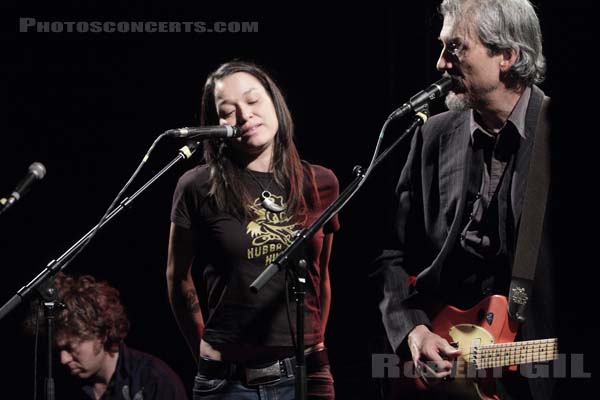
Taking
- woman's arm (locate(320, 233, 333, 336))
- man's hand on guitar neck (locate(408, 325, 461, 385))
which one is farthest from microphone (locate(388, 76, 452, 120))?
woman's arm (locate(320, 233, 333, 336))

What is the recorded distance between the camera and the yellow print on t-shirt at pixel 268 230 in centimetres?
312

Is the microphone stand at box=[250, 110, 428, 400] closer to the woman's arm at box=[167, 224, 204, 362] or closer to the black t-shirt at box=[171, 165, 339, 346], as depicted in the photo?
the black t-shirt at box=[171, 165, 339, 346]

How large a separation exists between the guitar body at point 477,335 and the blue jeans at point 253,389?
0.51 metres

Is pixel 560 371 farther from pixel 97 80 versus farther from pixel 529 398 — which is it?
pixel 97 80

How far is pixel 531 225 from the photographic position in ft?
8.93

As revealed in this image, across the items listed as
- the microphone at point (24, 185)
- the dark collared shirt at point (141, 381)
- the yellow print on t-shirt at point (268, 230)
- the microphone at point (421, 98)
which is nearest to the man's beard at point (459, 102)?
the microphone at point (421, 98)

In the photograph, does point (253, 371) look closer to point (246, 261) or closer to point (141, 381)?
point (246, 261)

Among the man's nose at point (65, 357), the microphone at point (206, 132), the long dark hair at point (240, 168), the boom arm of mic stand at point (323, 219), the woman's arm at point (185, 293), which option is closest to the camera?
the boom arm of mic stand at point (323, 219)

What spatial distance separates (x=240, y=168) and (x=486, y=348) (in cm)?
114

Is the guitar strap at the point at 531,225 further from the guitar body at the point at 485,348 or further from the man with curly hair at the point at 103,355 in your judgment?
the man with curly hair at the point at 103,355

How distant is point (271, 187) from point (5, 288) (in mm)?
1857

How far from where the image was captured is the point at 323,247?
3.44 meters

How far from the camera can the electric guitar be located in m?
2.67

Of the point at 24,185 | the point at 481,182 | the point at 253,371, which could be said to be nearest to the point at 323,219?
the point at 481,182
